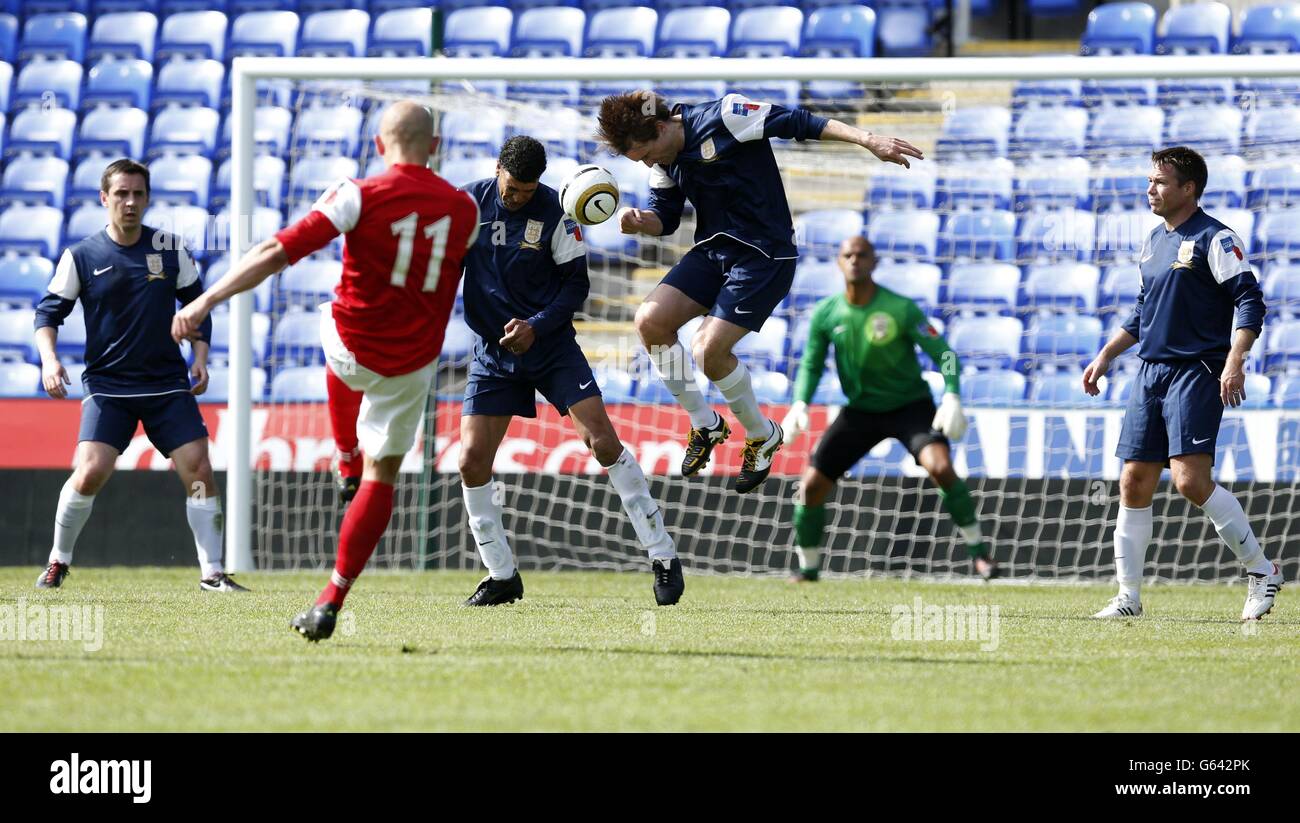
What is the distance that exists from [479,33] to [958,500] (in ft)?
26.2

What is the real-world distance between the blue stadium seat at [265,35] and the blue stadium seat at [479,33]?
1607 millimetres

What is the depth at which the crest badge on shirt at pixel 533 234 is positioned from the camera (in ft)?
25.7

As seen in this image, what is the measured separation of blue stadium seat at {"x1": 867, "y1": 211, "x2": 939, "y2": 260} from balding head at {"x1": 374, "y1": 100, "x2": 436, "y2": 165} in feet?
24.8

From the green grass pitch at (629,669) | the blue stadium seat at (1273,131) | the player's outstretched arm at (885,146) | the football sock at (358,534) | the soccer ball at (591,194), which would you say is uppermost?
the blue stadium seat at (1273,131)

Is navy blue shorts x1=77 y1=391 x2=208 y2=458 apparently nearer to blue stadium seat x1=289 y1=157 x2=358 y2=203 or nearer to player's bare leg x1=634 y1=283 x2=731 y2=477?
player's bare leg x1=634 y1=283 x2=731 y2=477

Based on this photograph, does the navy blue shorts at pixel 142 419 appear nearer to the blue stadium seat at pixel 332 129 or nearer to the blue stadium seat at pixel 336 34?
the blue stadium seat at pixel 332 129

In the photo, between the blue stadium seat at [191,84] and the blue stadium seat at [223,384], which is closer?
the blue stadium seat at [223,384]

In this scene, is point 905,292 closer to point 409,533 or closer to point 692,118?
point 409,533

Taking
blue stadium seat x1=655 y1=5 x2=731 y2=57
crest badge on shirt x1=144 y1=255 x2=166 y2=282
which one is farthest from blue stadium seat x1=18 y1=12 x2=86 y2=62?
crest badge on shirt x1=144 y1=255 x2=166 y2=282

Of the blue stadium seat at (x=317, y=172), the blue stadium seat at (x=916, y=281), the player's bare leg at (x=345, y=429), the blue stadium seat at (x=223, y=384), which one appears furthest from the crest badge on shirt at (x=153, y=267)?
the blue stadium seat at (x=916, y=281)

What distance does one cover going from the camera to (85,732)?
13.9 ft

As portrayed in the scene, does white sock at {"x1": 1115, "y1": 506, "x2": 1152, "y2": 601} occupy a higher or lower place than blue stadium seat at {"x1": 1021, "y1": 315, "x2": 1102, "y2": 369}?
lower

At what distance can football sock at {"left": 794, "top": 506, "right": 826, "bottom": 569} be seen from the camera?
1091cm

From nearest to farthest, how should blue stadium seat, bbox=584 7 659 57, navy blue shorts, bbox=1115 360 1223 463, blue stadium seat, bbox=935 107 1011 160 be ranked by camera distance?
navy blue shorts, bbox=1115 360 1223 463 < blue stadium seat, bbox=935 107 1011 160 < blue stadium seat, bbox=584 7 659 57
